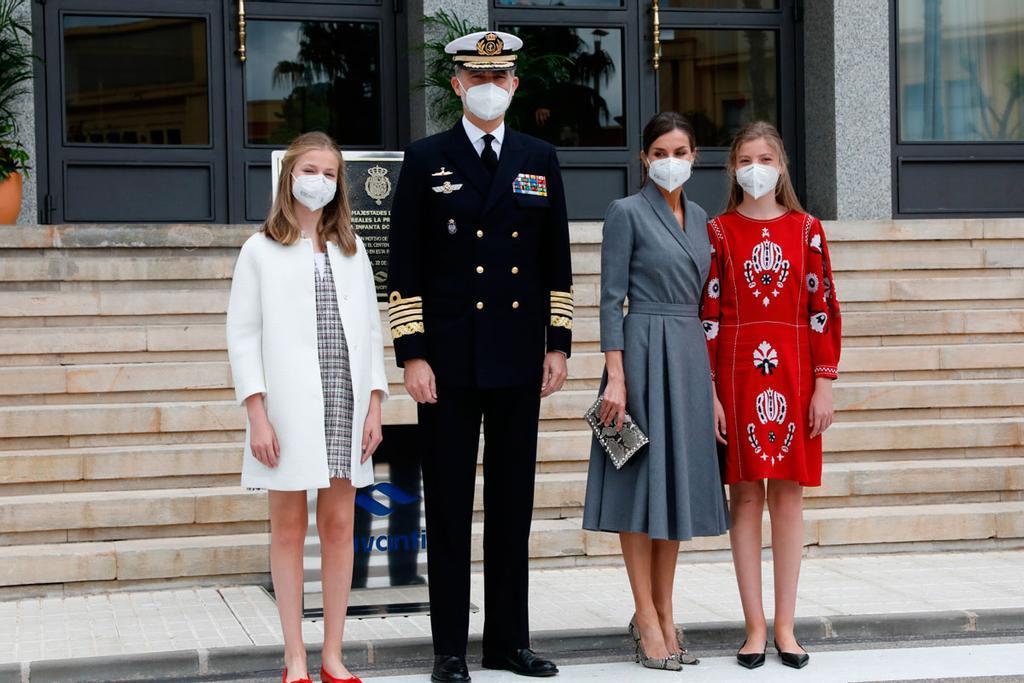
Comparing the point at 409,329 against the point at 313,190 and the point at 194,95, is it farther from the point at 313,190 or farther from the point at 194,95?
the point at 194,95

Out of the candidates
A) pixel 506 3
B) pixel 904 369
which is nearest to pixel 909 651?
pixel 904 369

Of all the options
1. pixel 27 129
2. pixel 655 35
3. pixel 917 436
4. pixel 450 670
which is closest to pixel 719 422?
pixel 450 670

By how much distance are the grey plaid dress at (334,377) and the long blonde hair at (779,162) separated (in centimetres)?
176

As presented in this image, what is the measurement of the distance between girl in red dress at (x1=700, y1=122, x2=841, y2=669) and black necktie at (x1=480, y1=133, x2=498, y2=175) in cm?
97

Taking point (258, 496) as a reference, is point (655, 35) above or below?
above

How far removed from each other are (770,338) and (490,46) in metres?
1.61

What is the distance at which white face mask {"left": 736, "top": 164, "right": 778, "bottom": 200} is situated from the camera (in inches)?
239

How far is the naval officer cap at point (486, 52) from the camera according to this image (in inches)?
226

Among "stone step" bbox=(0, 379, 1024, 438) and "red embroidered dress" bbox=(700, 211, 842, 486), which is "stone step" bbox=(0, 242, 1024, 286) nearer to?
"stone step" bbox=(0, 379, 1024, 438)

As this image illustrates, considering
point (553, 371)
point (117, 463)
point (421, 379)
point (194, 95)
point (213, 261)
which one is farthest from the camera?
point (194, 95)

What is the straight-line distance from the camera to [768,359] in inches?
238

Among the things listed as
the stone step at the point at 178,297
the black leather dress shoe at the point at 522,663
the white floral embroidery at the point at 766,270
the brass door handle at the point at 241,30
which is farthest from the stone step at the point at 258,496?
the brass door handle at the point at 241,30

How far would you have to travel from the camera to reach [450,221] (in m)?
5.77

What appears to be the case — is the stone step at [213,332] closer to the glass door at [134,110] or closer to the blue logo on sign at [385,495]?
the blue logo on sign at [385,495]
